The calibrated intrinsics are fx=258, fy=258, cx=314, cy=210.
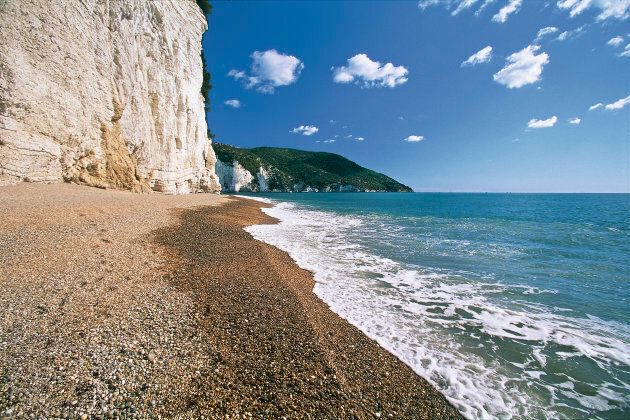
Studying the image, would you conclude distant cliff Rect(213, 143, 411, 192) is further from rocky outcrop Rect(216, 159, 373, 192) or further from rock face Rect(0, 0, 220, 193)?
rock face Rect(0, 0, 220, 193)

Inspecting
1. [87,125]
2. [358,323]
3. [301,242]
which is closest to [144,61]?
[87,125]

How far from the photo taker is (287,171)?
155 metres

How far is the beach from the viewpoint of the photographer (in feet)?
11.2

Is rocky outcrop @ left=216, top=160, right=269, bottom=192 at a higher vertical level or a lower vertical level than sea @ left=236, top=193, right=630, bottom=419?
higher

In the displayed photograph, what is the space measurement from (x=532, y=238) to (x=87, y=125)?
34930 millimetres

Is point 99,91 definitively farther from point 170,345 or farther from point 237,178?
point 237,178

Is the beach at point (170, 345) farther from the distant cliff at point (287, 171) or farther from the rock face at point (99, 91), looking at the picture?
the distant cliff at point (287, 171)

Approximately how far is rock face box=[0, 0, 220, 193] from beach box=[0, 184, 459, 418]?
11844 mm

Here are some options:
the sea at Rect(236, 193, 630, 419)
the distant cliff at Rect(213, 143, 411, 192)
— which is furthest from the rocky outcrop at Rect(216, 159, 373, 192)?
the sea at Rect(236, 193, 630, 419)

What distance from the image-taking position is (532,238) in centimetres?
1936

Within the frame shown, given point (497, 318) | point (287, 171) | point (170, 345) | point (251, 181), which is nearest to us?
point (170, 345)

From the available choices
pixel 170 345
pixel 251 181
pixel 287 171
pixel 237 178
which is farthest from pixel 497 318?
pixel 287 171

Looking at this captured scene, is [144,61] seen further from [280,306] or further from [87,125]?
[280,306]

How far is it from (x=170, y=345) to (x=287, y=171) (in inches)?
6038
